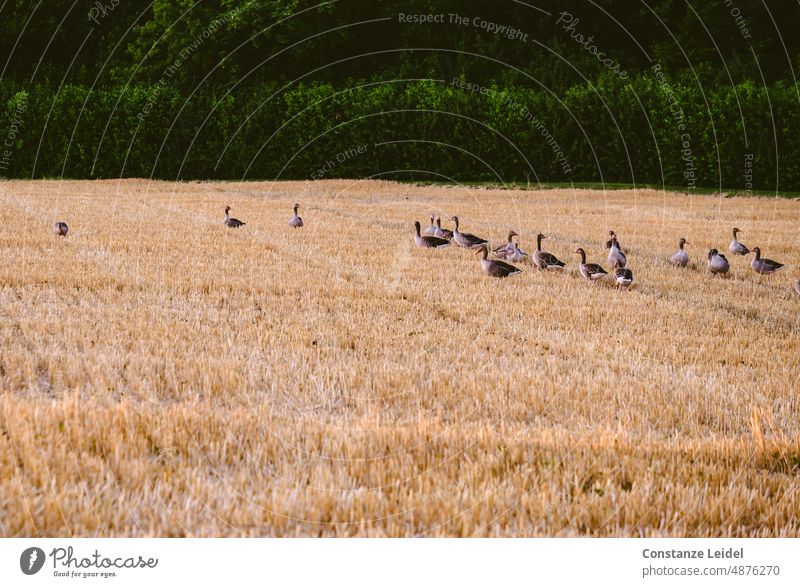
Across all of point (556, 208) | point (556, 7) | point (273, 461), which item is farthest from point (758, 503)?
point (556, 7)

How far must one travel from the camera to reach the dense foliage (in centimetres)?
4153

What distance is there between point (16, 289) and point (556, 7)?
4977cm

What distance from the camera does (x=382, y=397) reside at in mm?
8180

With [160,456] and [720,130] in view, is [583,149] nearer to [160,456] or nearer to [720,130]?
[720,130]

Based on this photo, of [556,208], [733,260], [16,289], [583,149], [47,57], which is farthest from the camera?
[47,57]

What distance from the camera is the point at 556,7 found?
56.3 m

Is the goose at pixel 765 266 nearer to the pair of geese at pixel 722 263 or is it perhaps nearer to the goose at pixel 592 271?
the pair of geese at pixel 722 263

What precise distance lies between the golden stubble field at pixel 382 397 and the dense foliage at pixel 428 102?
2293cm

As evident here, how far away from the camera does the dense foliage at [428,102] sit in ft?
136

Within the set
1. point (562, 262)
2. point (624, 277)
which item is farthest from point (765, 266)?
point (624, 277)

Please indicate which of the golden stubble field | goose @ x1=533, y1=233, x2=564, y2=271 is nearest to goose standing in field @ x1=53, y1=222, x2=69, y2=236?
the golden stubble field
